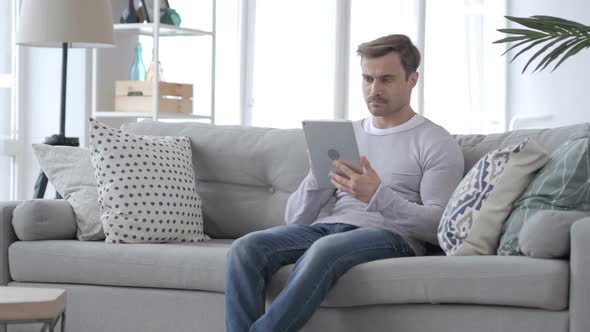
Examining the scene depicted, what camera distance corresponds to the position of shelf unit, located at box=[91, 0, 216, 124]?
5391 millimetres

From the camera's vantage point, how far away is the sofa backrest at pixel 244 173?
350cm

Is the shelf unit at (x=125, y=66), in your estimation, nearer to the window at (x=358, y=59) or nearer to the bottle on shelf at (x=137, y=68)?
the bottle on shelf at (x=137, y=68)

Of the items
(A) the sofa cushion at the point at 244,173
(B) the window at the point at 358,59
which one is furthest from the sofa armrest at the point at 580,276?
(B) the window at the point at 358,59

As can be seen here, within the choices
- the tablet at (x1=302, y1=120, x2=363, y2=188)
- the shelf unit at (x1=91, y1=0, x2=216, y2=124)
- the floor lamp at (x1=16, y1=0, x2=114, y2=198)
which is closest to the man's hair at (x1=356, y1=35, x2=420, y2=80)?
the tablet at (x1=302, y1=120, x2=363, y2=188)

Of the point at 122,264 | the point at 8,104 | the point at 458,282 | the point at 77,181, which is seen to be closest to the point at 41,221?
the point at 77,181

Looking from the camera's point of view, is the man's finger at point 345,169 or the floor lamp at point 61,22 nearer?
the man's finger at point 345,169

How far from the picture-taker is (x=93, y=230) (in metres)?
3.42

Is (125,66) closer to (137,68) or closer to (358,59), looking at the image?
(137,68)

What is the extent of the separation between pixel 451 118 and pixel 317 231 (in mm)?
4690

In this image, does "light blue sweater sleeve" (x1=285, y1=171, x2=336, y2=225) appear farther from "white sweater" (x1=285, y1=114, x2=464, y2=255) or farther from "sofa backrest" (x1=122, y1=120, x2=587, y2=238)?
"sofa backrest" (x1=122, y1=120, x2=587, y2=238)

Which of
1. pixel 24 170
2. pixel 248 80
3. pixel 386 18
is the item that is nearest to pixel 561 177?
pixel 24 170

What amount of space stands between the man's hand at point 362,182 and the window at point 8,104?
295 cm

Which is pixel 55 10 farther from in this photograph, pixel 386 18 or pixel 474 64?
pixel 474 64

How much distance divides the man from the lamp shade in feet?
5.68
